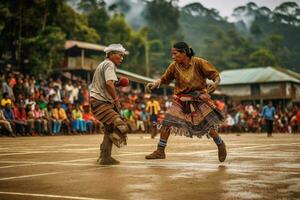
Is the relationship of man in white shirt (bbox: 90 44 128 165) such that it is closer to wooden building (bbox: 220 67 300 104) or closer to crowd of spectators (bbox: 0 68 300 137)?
crowd of spectators (bbox: 0 68 300 137)

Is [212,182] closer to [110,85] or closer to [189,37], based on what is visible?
[110,85]

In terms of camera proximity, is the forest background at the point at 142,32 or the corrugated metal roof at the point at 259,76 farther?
the corrugated metal roof at the point at 259,76

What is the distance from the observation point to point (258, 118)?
31.5m

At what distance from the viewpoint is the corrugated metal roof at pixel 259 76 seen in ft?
166

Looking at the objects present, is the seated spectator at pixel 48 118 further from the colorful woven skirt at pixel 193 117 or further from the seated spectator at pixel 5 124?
the colorful woven skirt at pixel 193 117

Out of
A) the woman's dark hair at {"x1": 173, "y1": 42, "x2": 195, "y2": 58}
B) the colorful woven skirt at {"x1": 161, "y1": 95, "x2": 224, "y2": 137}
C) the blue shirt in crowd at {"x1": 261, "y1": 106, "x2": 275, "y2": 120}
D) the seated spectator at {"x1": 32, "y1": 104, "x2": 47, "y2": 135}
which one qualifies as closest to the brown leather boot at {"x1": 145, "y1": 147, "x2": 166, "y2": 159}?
the colorful woven skirt at {"x1": 161, "y1": 95, "x2": 224, "y2": 137}

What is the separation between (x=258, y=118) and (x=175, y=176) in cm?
2784

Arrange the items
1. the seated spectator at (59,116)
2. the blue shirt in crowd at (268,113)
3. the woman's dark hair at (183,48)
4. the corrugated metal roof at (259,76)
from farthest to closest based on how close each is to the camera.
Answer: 1. the corrugated metal roof at (259,76)
2. the blue shirt in crowd at (268,113)
3. the seated spectator at (59,116)
4. the woman's dark hair at (183,48)

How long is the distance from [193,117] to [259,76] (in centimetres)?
4720

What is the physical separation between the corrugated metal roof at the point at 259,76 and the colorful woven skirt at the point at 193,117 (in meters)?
45.4

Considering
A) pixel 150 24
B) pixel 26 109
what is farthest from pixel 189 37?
pixel 26 109

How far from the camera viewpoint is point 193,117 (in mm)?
6375

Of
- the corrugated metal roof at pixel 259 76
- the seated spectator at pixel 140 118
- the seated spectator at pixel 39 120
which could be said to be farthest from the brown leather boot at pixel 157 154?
the corrugated metal roof at pixel 259 76

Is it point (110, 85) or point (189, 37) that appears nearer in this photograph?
point (110, 85)
